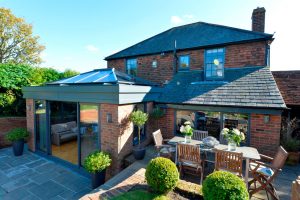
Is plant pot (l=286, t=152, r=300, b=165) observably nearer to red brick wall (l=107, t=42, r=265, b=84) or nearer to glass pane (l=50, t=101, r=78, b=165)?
red brick wall (l=107, t=42, r=265, b=84)

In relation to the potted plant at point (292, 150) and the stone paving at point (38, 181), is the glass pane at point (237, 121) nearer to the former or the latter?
the potted plant at point (292, 150)

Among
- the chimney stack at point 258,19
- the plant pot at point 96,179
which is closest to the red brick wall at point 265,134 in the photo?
the plant pot at point 96,179

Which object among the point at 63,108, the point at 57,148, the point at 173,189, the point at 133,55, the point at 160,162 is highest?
the point at 133,55

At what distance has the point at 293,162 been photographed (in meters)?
6.35

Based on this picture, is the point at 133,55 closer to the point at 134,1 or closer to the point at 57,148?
the point at 134,1

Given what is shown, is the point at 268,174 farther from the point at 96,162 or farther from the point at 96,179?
the point at 96,179

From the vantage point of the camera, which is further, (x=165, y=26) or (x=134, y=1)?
(x=165, y=26)

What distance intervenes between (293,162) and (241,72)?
4.58 meters

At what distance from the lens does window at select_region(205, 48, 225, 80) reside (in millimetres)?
8859

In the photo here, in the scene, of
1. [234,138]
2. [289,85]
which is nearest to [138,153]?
[234,138]

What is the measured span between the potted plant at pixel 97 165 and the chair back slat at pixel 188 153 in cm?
254

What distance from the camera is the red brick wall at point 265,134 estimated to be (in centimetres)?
605

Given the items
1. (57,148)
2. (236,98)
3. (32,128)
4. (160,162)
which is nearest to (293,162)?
(236,98)

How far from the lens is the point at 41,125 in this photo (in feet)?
26.8
